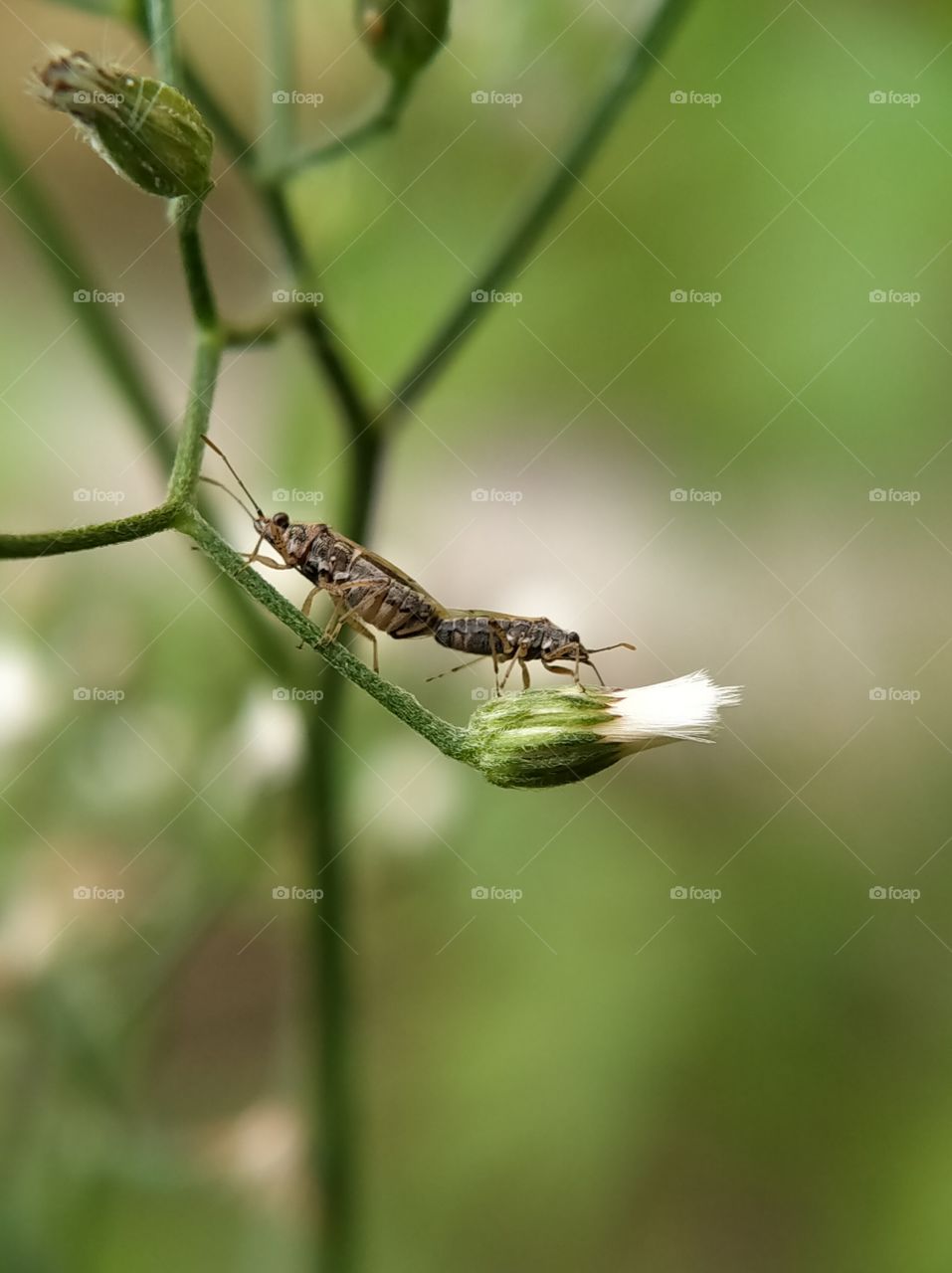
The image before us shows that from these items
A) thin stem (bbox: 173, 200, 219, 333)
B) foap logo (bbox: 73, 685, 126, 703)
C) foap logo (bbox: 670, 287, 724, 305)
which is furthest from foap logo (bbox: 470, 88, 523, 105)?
foap logo (bbox: 73, 685, 126, 703)

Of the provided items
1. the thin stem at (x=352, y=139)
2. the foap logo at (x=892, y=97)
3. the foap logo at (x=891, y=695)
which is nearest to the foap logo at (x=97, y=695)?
the thin stem at (x=352, y=139)

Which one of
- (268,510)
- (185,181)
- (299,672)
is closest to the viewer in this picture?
(185,181)

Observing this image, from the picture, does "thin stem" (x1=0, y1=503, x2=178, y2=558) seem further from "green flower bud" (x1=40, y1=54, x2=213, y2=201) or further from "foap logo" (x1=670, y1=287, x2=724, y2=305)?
"foap logo" (x1=670, y1=287, x2=724, y2=305)

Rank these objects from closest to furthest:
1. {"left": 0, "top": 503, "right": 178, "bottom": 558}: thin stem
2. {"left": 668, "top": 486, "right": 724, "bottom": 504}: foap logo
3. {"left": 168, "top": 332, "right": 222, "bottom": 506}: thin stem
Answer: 1. {"left": 0, "top": 503, "right": 178, "bottom": 558}: thin stem
2. {"left": 168, "top": 332, "right": 222, "bottom": 506}: thin stem
3. {"left": 668, "top": 486, "right": 724, "bottom": 504}: foap logo

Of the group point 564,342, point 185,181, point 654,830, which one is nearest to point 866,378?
point 564,342

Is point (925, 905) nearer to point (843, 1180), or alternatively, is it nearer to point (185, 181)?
point (843, 1180)
